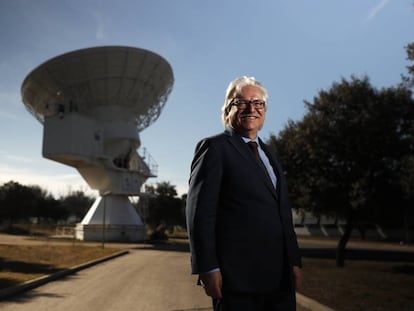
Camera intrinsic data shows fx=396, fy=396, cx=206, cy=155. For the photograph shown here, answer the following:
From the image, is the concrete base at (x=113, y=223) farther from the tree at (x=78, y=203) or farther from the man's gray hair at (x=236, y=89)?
the tree at (x=78, y=203)

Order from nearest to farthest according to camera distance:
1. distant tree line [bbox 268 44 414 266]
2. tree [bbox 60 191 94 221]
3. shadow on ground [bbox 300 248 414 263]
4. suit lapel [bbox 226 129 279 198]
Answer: suit lapel [bbox 226 129 279 198], distant tree line [bbox 268 44 414 266], shadow on ground [bbox 300 248 414 263], tree [bbox 60 191 94 221]

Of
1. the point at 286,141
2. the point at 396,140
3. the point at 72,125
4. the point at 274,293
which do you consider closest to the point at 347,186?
the point at 396,140

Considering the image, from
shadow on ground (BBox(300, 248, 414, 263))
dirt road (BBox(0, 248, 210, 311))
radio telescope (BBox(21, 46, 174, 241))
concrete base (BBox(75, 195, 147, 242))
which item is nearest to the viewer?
dirt road (BBox(0, 248, 210, 311))

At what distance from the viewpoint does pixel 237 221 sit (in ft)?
8.64

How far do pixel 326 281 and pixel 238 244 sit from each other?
9641 mm

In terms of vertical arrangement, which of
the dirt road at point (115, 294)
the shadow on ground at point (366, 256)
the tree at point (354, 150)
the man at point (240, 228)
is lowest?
the shadow on ground at point (366, 256)

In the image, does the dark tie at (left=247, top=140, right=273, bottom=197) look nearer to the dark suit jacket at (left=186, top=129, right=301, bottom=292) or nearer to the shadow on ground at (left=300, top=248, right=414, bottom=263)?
the dark suit jacket at (left=186, top=129, right=301, bottom=292)

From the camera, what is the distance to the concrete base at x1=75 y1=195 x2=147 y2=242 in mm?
35906

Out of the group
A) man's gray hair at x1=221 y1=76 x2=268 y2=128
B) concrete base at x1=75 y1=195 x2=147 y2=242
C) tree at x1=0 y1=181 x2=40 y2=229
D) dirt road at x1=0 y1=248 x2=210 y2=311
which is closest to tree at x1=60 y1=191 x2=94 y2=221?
tree at x1=0 y1=181 x2=40 y2=229

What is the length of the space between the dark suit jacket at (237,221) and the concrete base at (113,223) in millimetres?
34040

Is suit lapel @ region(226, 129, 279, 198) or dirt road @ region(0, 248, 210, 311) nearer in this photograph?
suit lapel @ region(226, 129, 279, 198)

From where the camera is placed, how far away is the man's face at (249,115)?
2.90m

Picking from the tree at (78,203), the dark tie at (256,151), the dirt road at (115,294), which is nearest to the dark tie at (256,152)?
the dark tie at (256,151)

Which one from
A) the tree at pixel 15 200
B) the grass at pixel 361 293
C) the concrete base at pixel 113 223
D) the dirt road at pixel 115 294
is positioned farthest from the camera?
the tree at pixel 15 200
